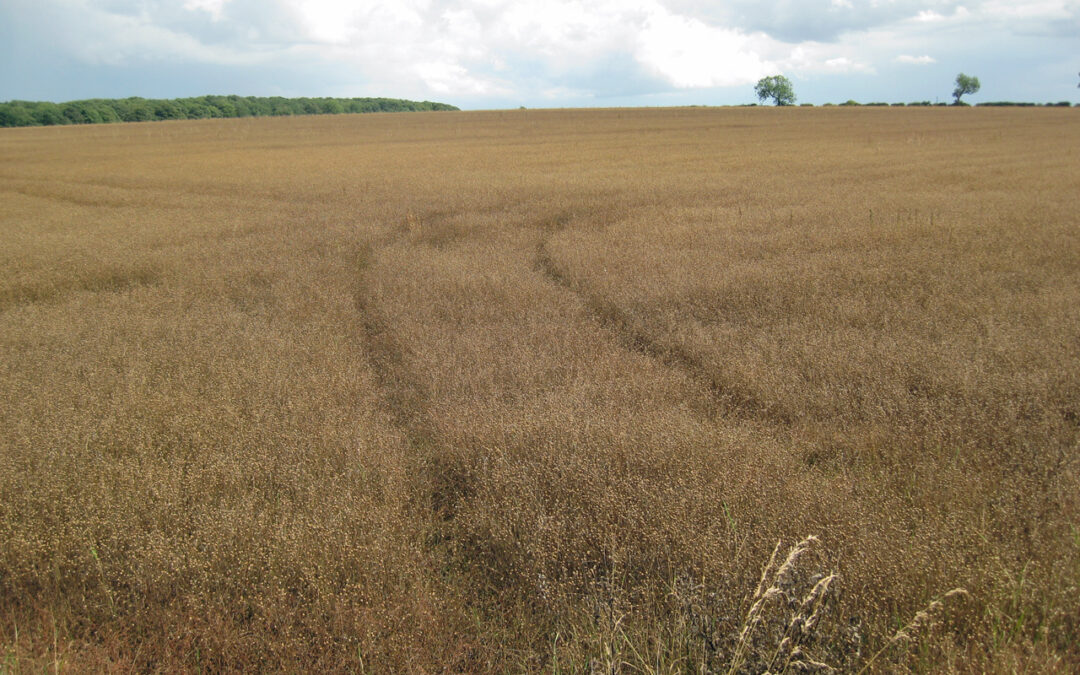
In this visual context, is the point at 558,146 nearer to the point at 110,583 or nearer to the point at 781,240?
the point at 781,240

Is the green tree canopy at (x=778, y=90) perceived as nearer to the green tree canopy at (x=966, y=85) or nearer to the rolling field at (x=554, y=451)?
the green tree canopy at (x=966, y=85)

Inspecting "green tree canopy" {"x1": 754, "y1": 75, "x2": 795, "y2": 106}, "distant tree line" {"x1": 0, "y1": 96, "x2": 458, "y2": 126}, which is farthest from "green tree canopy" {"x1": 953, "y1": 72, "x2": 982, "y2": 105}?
"distant tree line" {"x1": 0, "y1": 96, "x2": 458, "y2": 126}

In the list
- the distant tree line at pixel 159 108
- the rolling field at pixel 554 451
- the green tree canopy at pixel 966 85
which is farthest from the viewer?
the green tree canopy at pixel 966 85

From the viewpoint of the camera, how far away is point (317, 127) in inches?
1650

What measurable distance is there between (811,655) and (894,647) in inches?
14.2

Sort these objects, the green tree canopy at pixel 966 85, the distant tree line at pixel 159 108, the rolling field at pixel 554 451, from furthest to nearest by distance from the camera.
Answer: the green tree canopy at pixel 966 85
the distant tree line at pixel 159 108
the rolling field at pixel 554 451

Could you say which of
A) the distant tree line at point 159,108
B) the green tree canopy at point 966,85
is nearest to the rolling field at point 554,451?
the distant tree line at point 159,108

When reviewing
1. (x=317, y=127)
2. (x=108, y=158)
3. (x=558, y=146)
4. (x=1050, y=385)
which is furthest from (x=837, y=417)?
(x=317, y=127)

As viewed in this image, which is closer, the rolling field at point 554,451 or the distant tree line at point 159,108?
the rolling field at point 554,451

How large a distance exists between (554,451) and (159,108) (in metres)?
91.2

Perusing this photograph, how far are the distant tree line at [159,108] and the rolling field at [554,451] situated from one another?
75324 mm

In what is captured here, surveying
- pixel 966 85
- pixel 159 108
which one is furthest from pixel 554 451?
pixel 966 85

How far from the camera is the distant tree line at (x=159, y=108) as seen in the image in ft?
219

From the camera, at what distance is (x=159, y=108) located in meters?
74.9
